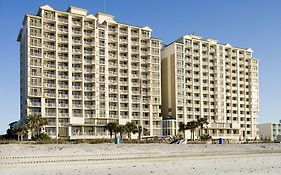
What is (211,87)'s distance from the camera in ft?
415

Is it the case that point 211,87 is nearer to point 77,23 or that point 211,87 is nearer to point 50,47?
point 77,23

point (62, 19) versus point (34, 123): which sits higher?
point (62, 19)

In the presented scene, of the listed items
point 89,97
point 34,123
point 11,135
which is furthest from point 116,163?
point 89,97

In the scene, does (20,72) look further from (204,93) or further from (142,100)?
(204,93)

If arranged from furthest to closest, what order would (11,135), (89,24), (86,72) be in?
(89,24) → (86,72) → (11,135)

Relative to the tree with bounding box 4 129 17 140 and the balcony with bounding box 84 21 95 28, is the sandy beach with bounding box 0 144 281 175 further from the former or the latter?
the balcony with bounding box 84 21 95 28

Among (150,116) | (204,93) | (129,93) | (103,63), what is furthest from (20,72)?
(204,93)

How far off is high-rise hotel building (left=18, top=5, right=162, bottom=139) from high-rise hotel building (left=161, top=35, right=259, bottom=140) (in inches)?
270

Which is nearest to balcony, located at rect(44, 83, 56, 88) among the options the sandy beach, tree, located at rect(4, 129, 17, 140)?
tree, located at rect(4, 129, 17, 140)

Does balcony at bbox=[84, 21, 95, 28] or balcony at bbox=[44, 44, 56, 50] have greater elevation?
balcony at bbox=[84, 21, 95, 28]

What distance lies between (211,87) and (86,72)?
4654 centimetres

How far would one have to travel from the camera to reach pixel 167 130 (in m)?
111

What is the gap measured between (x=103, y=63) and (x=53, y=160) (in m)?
69.4

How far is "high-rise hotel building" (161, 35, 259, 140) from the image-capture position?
119188mm
